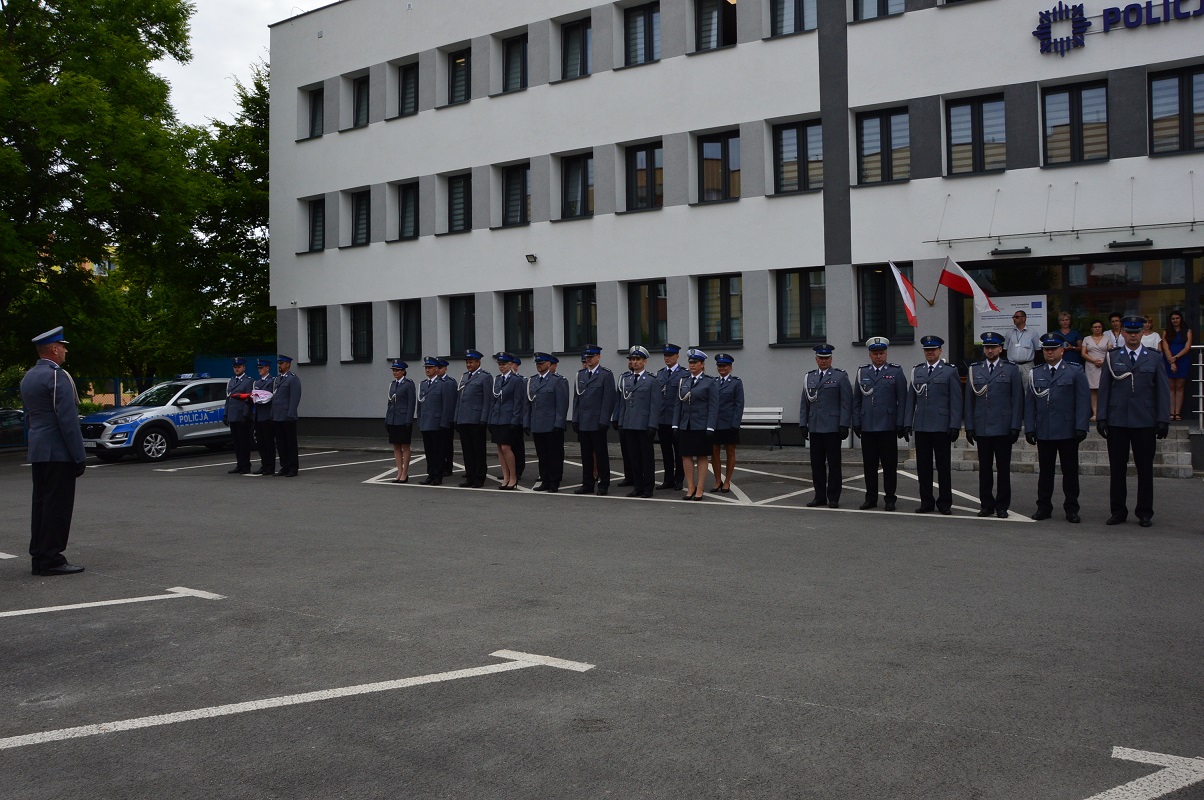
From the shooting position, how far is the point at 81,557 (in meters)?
9.94

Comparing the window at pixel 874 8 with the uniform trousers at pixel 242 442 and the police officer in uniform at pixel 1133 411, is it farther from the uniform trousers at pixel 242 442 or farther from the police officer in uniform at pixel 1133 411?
the uniform trousers at pixel 242 442

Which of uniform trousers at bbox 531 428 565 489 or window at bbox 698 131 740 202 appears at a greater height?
window at bbox 698 131 740 202

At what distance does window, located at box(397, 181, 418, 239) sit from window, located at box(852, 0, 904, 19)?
12357mm

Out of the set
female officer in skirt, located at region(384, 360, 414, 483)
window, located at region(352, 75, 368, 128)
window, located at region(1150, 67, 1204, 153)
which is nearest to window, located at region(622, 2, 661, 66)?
window, located at region(352, 75, 368, 128)

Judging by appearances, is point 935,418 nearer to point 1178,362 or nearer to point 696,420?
point 696,420

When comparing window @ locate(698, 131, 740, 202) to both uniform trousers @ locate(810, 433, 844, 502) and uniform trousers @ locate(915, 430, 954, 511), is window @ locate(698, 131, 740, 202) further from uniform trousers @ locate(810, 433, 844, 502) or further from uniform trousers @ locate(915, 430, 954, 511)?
uniform trousers @ locate(915, 430, 954, 511)

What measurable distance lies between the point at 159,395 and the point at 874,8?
16.9m

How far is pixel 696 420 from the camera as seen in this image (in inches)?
572

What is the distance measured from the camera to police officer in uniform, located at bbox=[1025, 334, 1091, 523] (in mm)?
11844

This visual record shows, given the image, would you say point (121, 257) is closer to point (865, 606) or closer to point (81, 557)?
point (81, 557)

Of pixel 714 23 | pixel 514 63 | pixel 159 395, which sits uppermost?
pixel 514 63

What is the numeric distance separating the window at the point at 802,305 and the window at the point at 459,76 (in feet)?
33.3

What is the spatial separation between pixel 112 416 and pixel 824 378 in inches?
628

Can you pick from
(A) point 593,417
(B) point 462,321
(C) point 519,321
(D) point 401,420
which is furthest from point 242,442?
(B) point 462,321
